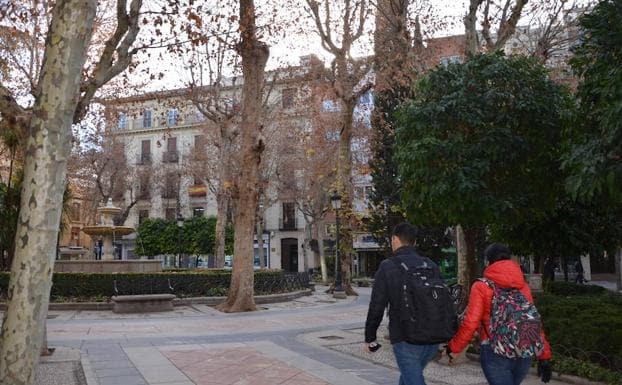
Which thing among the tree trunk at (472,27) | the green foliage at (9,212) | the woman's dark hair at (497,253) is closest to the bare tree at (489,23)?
the tree trunk at (472,27)

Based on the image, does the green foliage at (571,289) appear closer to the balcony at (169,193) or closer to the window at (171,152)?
the balcony at (169,193)

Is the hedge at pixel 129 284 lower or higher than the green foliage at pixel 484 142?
lower

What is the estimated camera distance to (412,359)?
388 centimetres

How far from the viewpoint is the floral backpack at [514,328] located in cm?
387

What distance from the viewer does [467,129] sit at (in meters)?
8.84

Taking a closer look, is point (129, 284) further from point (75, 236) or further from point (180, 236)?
point (75, 236)

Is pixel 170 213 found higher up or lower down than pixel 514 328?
higher up

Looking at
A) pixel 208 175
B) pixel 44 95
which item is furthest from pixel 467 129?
pixel 208 175

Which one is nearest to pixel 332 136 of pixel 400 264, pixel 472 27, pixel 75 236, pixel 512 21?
pixel 512 21

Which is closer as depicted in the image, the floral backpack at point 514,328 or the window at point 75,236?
the floral backpack at point 514,328

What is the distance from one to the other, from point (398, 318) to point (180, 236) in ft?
126

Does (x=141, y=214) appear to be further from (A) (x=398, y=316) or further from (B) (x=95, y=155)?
(A) (x=398, y=316)

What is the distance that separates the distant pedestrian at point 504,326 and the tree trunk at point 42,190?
3.16 metres

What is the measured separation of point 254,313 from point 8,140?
8632 mm
